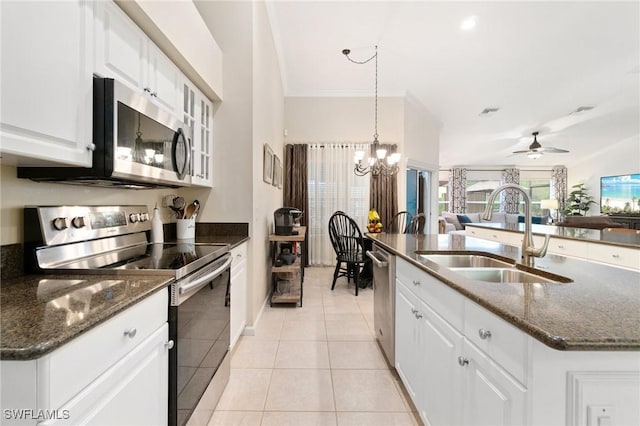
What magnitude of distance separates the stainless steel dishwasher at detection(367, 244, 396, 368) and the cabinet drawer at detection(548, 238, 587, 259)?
2125mm

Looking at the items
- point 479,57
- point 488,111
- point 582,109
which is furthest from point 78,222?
point 582,109

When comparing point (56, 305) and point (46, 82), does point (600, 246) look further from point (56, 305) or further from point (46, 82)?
point (46, 82)

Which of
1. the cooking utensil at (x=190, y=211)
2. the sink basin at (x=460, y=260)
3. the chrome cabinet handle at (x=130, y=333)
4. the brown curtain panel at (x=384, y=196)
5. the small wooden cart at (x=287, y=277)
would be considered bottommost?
the small wooden cart at (x=287, y=277)

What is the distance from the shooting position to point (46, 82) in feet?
3.22

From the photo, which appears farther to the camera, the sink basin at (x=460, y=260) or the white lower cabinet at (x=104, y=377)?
the sink basin at (x=460, y=260)

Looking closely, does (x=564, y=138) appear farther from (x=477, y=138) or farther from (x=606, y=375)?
(x=606, y=375)

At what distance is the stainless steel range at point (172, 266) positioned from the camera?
46.9 inches

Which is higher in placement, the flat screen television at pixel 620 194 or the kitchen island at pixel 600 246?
the flat screen television at pixel 620 194

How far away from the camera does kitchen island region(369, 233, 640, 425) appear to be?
2.19ft

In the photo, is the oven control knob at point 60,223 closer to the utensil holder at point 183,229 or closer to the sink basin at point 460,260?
the utensil holder at point 183,229

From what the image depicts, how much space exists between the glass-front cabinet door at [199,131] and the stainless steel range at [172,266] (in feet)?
1.92

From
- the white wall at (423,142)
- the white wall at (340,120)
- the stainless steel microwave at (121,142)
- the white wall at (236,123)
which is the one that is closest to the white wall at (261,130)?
the white wall at (236,123)

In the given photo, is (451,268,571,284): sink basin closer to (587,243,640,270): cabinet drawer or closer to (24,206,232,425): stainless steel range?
(24,206,232,425): stainless steel range

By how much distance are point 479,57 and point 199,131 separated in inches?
162
